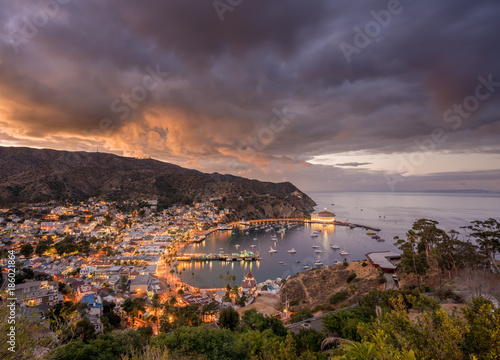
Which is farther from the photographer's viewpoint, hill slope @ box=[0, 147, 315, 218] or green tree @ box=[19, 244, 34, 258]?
hill slope @ box=[0, 147, 315, 218]

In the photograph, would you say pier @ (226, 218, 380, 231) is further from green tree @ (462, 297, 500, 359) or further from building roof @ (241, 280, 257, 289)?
green tree @ (462, 297, 500, 359)

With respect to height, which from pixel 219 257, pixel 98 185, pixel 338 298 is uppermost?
pixel 98 185

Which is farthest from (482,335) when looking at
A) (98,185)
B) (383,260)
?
(98,185)

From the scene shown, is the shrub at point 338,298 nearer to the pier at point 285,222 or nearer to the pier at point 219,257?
the pier at point 219,257

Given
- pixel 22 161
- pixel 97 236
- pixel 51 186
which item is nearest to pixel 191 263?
pixel 97 236

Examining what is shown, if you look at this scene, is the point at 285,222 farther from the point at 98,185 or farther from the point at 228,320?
Result: the point at 98,185

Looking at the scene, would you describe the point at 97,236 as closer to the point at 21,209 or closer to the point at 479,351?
Result: the point at 21,209

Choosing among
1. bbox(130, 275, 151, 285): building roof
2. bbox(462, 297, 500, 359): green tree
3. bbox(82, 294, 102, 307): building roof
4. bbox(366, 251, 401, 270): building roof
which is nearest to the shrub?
bbox(366, 251, 401, 270): building roof

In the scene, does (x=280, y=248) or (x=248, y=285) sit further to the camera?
(x=280, y=248)

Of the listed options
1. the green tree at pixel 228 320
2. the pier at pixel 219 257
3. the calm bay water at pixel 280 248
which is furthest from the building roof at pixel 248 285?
the pier at pixel 219 257
